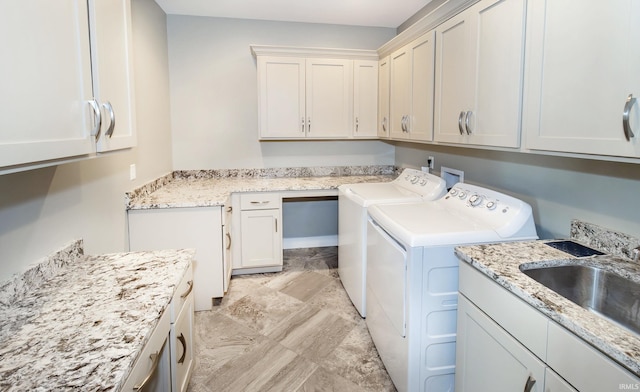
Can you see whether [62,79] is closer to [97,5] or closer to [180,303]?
[97,5]

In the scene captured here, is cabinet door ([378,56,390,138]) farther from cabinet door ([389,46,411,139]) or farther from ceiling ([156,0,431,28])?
ceiling ([156,0,431,28])

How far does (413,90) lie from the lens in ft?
9.53

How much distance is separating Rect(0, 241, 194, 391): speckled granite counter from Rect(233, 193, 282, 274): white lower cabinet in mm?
1597

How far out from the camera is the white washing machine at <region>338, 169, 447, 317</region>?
8.62 ft

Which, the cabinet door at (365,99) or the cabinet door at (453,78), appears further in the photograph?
the cabinet door at (365,99)

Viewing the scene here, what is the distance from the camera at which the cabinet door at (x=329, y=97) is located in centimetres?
361

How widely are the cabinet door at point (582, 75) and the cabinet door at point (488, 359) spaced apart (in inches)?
28.2

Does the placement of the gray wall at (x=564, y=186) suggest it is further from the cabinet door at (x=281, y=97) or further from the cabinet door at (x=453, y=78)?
the cabinet door at (x=281, y=97)

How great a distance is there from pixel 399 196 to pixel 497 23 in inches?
50.0

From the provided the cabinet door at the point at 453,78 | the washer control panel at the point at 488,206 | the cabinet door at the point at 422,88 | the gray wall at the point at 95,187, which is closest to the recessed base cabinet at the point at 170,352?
the gray wall at the point at 95,187

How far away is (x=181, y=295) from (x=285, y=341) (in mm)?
1030

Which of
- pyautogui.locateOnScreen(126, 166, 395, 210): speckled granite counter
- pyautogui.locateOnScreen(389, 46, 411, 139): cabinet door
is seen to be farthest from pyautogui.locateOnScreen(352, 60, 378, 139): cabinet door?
pyautogui.locateOnScreen(126, 166, 395, 210): speckled granite counter

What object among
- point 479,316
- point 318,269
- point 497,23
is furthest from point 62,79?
point 318,269

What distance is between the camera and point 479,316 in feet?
4.82
